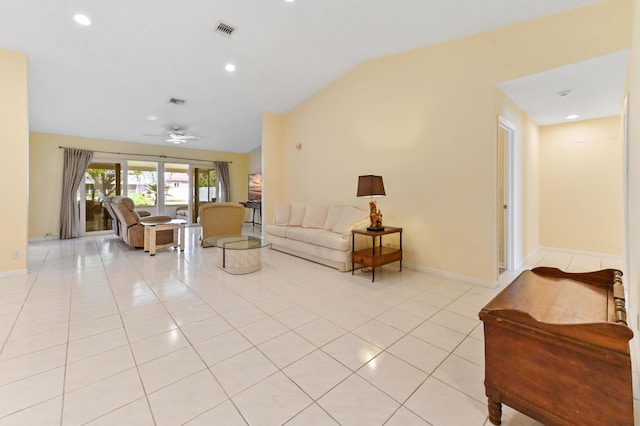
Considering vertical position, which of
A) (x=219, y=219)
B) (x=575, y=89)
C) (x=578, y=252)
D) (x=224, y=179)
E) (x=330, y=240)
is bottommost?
(x=578, y=252)

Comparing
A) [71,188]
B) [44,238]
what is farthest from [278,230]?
[44,238]

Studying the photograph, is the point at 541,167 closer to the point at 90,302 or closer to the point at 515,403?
the point at 515,403

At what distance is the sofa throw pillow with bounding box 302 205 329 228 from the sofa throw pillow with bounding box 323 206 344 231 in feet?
0.40

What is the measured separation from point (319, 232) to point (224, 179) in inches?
226

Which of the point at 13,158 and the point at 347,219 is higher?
the point at 13,158

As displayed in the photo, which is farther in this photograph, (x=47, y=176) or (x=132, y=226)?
(x=47, y=176)

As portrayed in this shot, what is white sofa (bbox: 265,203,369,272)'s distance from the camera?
3982 millimetres

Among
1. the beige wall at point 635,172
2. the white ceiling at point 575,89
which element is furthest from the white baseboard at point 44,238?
the beige wall at point 635,172

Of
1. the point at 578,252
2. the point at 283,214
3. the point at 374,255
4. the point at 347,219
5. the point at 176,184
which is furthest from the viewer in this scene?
the point at 176,184

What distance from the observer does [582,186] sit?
4.77 meters

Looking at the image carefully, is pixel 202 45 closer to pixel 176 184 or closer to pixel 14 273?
pixel 14 273

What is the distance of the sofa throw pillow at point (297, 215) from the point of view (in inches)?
211

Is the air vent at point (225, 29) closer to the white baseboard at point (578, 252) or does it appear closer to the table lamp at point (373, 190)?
the table lamp at point (373, 190)

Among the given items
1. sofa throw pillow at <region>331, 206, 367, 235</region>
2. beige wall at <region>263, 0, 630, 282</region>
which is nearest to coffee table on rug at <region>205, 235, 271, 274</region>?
sofa throw pillow at <region>331, 206, 367, 235</region>
